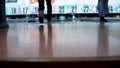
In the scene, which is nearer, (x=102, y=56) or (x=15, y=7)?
(x=102, y=56)

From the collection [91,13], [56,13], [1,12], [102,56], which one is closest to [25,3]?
[56,13]

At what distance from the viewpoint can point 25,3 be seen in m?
2.71

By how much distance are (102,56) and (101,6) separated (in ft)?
6.84

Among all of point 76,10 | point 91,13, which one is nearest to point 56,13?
point 76,10

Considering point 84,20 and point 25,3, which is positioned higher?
point 25,3
